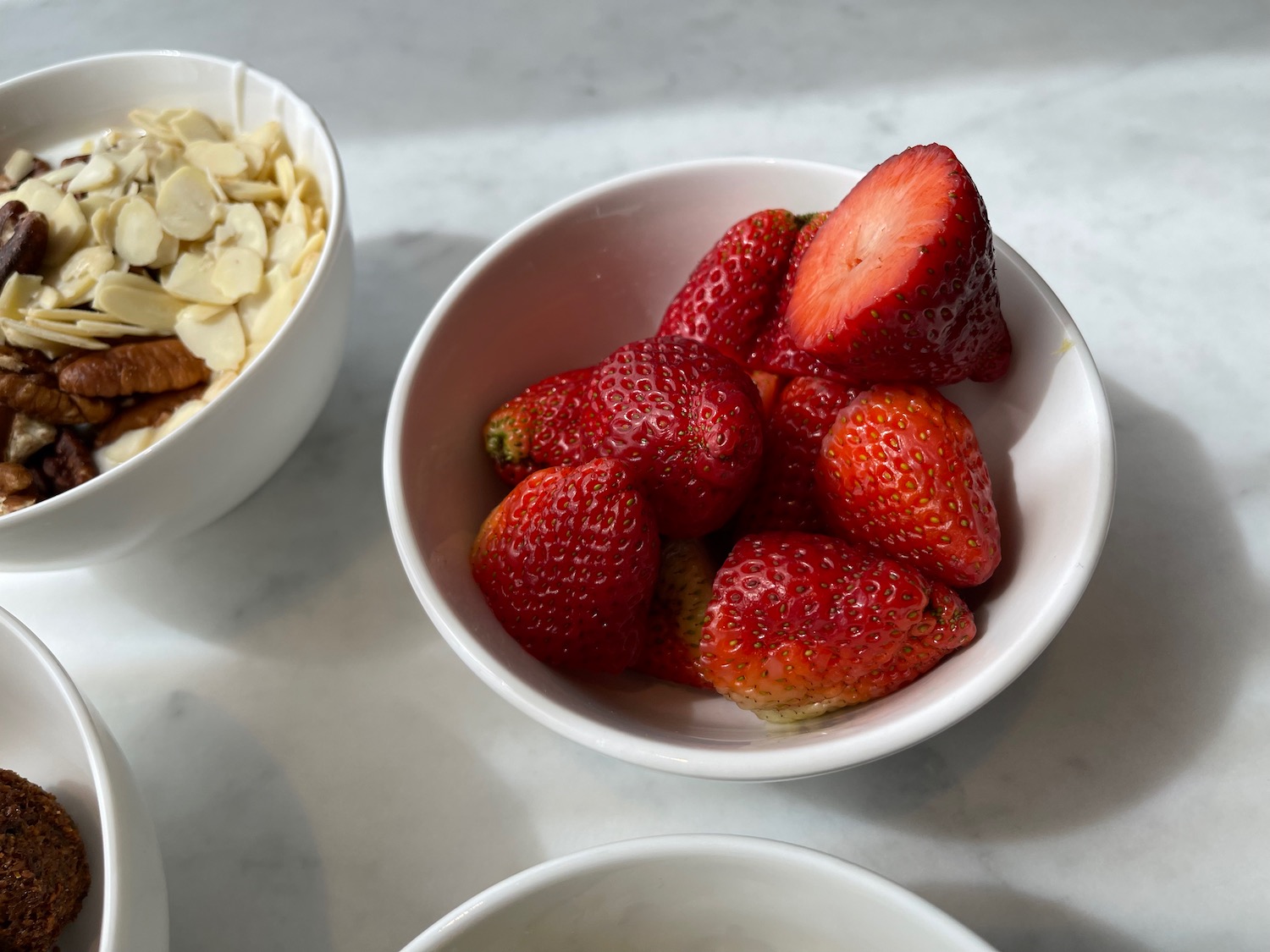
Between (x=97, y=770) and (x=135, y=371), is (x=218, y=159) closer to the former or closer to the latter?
(x=135, y=371)

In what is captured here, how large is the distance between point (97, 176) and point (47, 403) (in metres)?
0.23

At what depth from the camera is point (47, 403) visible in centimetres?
79

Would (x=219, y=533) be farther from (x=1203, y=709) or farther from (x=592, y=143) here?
(x=1203, y=709)

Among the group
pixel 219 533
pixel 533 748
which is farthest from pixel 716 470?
pixel 219 533

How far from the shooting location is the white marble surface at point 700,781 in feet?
2.23

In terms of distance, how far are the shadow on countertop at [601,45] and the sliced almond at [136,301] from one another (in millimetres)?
451

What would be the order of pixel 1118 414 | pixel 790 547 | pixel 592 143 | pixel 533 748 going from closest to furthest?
pixel 790 547 → pixel 533 748 → pixel 1118 414 → pixel 592 143

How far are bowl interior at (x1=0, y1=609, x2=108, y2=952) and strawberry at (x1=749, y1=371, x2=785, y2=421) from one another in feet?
1.62

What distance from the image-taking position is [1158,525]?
0.79 metres

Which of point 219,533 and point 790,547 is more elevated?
point 790,547

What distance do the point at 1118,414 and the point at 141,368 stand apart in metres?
0.82

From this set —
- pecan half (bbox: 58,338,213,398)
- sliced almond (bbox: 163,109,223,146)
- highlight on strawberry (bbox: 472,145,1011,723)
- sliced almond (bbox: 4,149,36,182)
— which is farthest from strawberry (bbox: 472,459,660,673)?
sliced almond (bbox: 4,149,36,182)

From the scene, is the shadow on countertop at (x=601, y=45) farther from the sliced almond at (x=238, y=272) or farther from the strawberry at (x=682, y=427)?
the strawberry at (x=682, y=427)

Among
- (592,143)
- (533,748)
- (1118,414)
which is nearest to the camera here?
(533,748)
